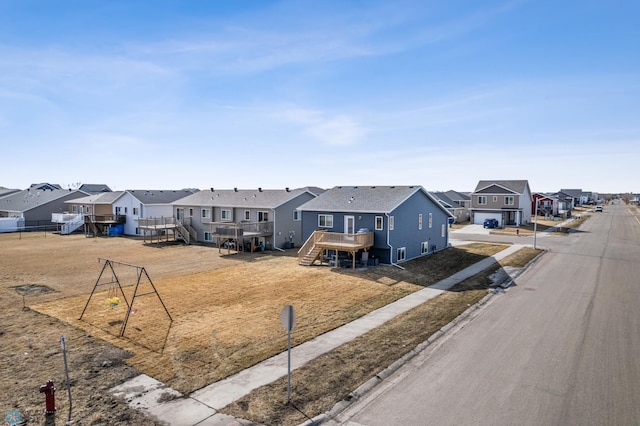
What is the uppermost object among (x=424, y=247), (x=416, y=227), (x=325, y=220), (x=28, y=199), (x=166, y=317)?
(x=28, y=199)

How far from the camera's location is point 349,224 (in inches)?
1155

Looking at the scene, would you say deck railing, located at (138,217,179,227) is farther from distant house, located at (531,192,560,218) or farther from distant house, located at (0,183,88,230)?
distant house, located at (531,192,560,218)

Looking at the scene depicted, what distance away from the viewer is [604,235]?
46125 millimetres

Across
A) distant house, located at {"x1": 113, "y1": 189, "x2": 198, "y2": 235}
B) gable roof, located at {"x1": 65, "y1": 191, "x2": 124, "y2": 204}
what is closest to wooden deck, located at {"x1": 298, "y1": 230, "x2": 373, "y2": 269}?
distant house, located at {"x1": 113, "y1": 189, "x2": 198, "y2": 235}

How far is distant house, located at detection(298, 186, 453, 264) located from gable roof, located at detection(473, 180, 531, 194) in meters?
32.0

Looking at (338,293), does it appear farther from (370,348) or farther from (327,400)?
(327,400)

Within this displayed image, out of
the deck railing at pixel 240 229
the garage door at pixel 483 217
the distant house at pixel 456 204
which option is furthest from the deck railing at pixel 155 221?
the garage door at pixel 483 217

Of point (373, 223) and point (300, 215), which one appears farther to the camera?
point (300, 215)

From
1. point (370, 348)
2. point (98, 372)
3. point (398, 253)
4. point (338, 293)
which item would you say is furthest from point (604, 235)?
point (98, 372)

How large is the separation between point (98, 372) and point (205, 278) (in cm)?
1277

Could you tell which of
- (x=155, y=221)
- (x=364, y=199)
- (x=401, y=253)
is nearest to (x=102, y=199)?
(x=155, y=221)

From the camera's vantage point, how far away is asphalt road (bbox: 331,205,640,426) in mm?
8891

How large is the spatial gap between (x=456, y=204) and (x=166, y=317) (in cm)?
6582

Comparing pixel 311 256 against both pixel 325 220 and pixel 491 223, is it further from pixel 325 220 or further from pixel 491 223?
pixel 491 223
